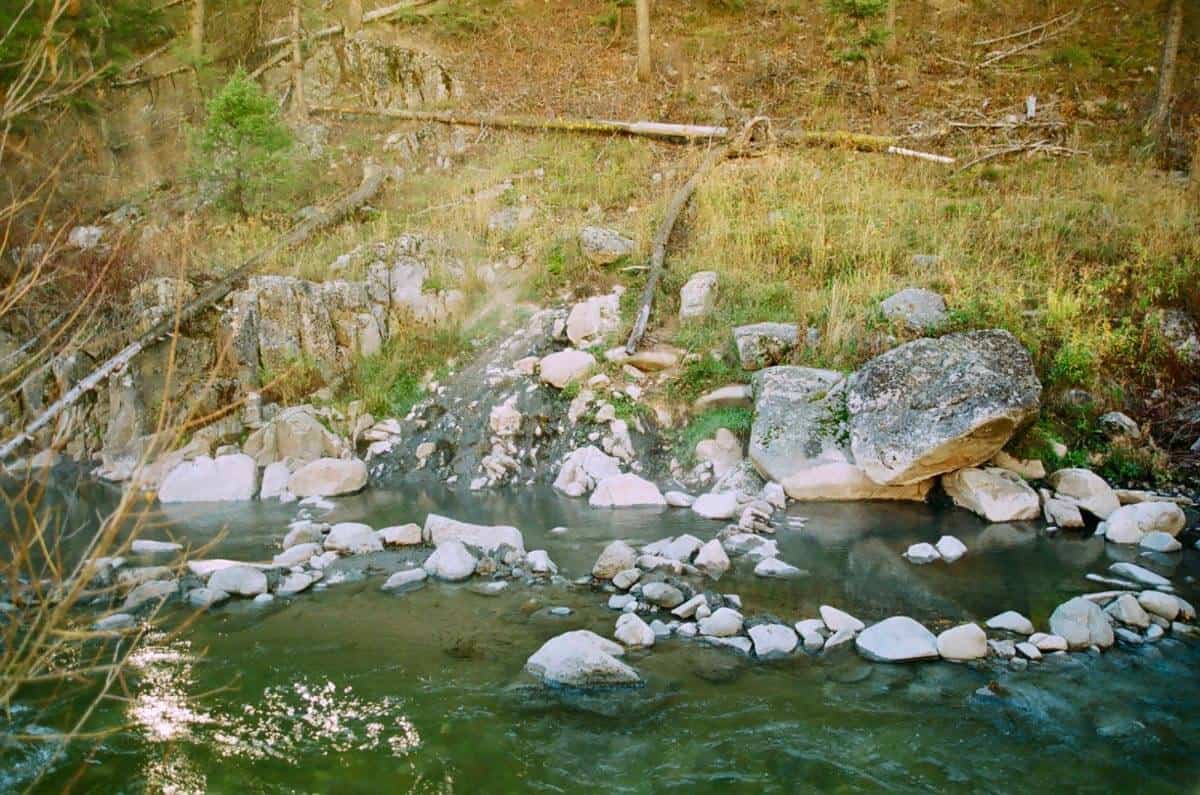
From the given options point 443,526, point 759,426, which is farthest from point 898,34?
point 443,526

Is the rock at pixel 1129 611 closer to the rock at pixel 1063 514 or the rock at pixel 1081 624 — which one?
the rock at pixel 1081 624

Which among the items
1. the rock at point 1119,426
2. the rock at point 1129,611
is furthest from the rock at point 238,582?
the rock at point 1119,426

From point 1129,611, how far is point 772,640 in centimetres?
252

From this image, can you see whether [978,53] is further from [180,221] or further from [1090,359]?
[180,221]

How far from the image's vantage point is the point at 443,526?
754 cm

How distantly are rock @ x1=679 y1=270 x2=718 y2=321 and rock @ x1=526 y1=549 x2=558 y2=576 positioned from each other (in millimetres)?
4550

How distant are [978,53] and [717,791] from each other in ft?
60.0

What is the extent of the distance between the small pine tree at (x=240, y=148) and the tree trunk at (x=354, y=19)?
21.1 ft

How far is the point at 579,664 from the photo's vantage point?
4.92 m

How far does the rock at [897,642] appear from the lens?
511 centimetres

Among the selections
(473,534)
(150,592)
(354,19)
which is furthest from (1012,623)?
(354,19)

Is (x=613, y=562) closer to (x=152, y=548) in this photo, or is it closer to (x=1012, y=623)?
(x=1012, y=623)

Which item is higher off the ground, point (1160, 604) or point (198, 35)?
point (198, 35)

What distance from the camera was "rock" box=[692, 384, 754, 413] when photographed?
936 cm
